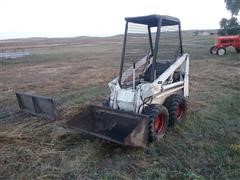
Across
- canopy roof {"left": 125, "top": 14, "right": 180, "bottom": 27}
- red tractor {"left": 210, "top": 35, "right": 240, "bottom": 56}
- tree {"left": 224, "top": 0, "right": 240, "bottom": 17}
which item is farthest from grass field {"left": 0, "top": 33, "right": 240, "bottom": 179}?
tree {"left": 224, "top": 0, "right": 240, "bottom": 17}

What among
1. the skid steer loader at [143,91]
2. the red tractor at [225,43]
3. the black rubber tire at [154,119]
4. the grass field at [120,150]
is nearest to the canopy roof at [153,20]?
the skid steer loader at [143,91]

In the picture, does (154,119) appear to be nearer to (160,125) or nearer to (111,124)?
(160,125)

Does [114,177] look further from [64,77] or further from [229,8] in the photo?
[229,8]

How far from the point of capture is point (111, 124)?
430 centimetres

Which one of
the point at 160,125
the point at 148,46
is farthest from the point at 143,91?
the point at 148,46

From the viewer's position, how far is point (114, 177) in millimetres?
3387

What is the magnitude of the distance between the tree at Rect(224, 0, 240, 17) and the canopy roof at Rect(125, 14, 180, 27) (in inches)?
1558

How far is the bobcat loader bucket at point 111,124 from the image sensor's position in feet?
12.3

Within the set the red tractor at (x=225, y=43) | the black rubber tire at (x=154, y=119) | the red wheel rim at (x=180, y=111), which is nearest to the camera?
the black rubber tire at (x=154, y=119)

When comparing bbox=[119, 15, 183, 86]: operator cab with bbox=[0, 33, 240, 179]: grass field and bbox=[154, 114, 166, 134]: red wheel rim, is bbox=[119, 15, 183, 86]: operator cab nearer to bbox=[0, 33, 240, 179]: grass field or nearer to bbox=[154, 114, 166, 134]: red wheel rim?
bbox=[154, 114, 166, 134]: red wheel rim

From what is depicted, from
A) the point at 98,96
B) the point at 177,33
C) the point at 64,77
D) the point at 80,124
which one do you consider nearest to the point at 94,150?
the point at 80,124

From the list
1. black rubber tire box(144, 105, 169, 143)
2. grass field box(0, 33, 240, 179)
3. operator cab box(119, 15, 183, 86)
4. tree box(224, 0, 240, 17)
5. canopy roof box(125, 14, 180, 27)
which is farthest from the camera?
tree box(224, 0, 240, 17)

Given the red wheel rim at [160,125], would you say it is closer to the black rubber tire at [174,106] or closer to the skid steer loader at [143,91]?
the skid steer loader at [143,91]

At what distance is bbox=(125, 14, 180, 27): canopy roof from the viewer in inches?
171
